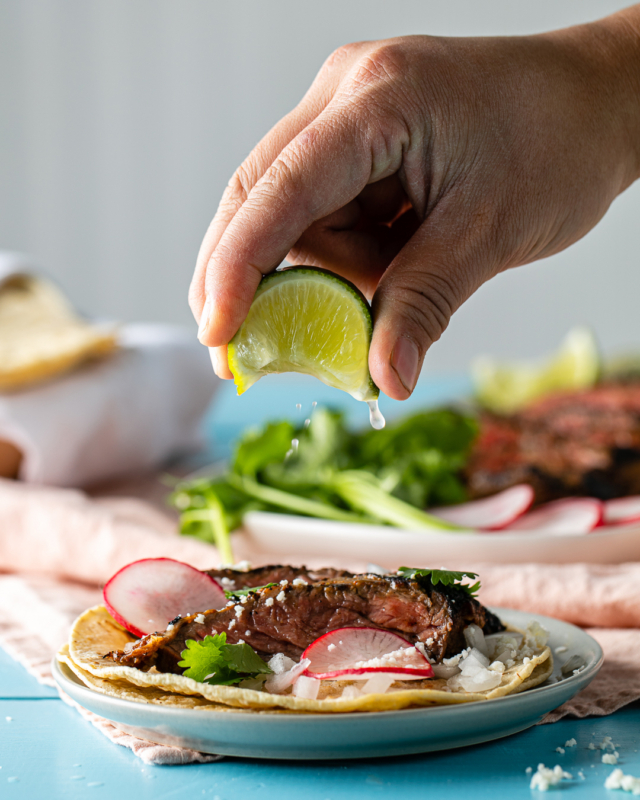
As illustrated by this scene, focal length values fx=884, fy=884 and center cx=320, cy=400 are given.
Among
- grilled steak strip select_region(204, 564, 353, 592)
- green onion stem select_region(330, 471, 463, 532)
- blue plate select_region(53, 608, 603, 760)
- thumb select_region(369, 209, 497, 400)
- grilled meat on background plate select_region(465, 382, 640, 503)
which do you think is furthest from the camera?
grilled meat on background plate select_region(465, 382, 640, 503)

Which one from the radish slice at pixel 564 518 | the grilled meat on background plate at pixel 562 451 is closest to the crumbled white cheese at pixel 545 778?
the radish slice at pixel 564 518

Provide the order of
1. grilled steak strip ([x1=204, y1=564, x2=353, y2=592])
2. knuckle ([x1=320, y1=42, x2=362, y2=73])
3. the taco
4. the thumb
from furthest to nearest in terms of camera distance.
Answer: knuckle ([x1=320, y1=42, x2=362, y2=73]) → grilled steak strip ([x1=204, y1=564, x2=353, y2=592]) → the thumb → the taco

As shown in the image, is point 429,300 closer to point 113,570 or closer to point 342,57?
point 342,57

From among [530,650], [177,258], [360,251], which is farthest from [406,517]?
[177,258]

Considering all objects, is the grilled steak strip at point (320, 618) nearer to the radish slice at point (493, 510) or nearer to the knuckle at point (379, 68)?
the knuckle at point (379, 68)

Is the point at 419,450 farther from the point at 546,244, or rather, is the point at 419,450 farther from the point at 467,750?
the point at 467,750

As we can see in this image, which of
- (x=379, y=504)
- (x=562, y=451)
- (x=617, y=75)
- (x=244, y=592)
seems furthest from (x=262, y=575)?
(x=562, y=451)

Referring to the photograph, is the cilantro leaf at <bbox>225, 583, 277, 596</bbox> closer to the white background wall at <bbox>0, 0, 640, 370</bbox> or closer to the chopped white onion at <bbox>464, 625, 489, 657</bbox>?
the chopped white onion at <bbox>464, 625, 489, 657</bbox>

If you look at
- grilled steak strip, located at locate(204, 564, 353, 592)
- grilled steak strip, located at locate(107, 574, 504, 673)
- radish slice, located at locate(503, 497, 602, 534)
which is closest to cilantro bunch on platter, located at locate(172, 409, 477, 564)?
radish slice, located at locate(503, 497, 602, 534)
